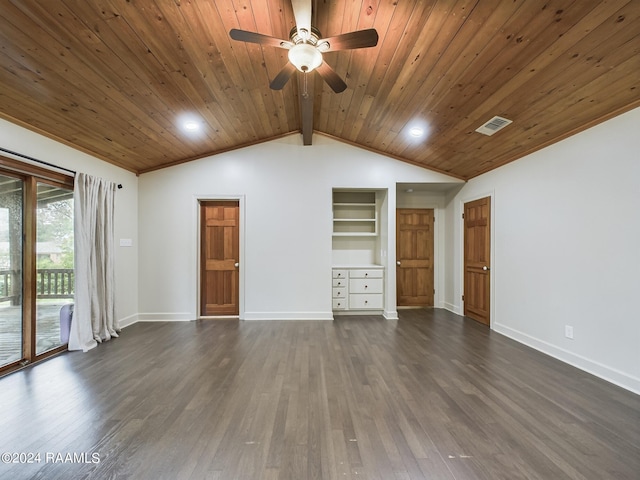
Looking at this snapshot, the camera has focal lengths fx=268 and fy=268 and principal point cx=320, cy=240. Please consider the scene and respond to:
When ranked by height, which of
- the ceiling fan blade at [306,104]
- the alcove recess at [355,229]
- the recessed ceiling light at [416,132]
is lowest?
the alcove recess at [355,229]

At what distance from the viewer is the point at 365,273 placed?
4.80m

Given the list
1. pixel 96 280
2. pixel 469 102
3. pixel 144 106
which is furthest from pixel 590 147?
pixel 96 280

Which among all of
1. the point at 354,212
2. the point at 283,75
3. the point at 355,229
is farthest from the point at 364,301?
the point at 283,75

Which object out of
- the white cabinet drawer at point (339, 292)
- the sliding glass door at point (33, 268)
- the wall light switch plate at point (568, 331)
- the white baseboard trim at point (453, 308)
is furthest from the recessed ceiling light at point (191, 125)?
the white baseboard trim at point (453, 308)

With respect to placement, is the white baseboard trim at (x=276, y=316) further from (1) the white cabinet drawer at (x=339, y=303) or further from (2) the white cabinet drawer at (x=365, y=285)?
(2) the white cabinet drawer at (x=365, y=285)

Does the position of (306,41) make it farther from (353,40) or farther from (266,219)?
(266,219)

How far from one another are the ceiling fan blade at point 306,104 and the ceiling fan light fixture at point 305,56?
1.20 feet

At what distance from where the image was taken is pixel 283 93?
3299 millimetres

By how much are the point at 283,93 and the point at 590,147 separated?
335cm

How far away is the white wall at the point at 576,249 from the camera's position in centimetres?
239

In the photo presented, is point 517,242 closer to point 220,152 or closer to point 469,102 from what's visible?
point 469,102

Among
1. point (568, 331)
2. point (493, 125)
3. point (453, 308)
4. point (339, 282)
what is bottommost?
point (453, 308)

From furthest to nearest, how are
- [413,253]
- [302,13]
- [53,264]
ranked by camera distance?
1. [413,253]
2. [53,264]
3. [302,13]

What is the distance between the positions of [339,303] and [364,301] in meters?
0.45
